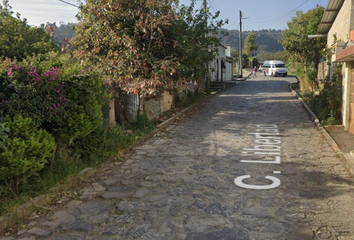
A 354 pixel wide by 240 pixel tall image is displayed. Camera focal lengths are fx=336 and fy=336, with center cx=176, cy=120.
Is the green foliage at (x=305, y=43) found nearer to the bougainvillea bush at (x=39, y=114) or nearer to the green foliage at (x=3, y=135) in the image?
the bougainvillea bush at (x=39, y=114)

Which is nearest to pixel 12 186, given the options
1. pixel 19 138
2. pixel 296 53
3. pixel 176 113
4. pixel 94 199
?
pixel 19 138

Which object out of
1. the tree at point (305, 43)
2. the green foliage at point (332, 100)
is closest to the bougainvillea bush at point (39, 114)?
the green foliage at point (332, 100)

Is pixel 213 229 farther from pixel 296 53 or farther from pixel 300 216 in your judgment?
pixel 296 53

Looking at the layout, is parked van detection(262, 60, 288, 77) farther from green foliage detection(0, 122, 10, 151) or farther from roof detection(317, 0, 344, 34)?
green foliage detection(0, 122, 10, 151)

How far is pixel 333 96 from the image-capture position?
10.9m

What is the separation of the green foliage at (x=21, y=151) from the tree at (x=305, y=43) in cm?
2420

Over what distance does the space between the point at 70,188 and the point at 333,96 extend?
8947 mm

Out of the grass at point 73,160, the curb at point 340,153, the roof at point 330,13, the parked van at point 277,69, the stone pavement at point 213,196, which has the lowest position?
the stone pavement at point 213,196

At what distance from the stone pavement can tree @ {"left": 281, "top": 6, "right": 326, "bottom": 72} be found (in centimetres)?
1918

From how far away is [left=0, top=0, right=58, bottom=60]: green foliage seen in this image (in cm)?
1870

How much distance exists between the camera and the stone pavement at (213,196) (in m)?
4.00

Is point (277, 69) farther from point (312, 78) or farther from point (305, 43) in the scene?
point (312, 78)

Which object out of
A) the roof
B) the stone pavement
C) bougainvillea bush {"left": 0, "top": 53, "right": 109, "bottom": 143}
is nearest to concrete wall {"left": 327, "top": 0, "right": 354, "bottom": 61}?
the roof

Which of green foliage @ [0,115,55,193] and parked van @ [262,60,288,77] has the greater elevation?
parked van @ [262,60,288,77]
